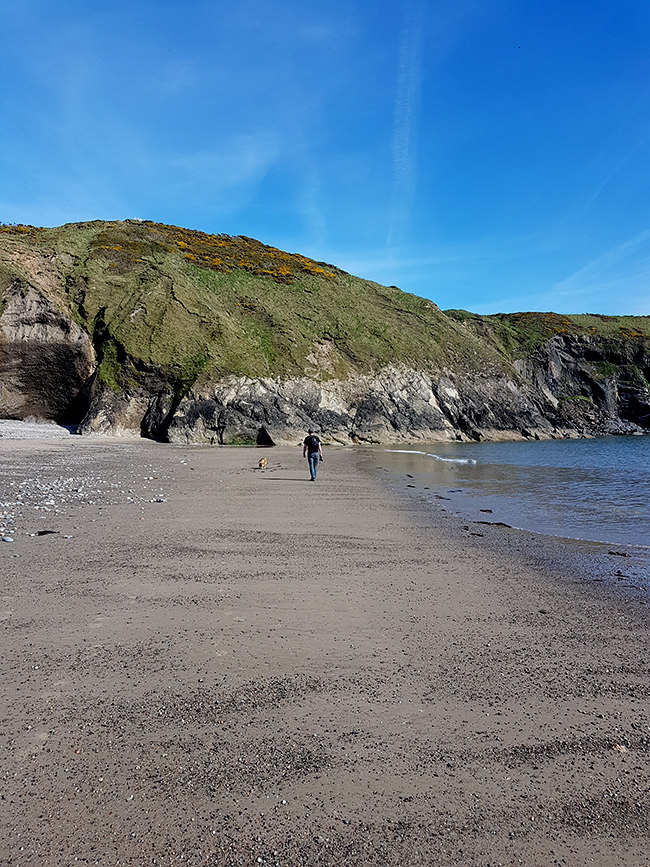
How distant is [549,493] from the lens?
52.7ft

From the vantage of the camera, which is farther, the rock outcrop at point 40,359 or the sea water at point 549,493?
the rock outcrop at point 40,359

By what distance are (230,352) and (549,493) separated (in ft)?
107

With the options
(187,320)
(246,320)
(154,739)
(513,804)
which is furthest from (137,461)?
(246,320)

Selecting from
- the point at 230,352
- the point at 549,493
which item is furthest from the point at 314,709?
the point at 230,352

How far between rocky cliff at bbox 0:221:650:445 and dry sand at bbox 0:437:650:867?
107ft

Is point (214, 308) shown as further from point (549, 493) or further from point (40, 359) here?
point (549, 493)

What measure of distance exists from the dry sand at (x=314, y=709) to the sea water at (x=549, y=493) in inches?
147

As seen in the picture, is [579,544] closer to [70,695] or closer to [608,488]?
[70,695]

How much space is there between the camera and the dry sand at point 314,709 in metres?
2.43

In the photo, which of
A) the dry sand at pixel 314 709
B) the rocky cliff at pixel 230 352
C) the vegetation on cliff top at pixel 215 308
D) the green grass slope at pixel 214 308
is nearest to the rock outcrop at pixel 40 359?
the rocky cliff at pixel 230 352

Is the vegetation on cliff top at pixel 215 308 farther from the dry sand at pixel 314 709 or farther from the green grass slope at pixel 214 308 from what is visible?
the dry sand at pixel 314 709

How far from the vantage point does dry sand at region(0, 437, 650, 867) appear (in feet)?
7.97

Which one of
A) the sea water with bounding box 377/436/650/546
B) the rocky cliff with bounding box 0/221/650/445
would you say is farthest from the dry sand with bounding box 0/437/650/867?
the rocky cliff with bounding box 0/221/650/445

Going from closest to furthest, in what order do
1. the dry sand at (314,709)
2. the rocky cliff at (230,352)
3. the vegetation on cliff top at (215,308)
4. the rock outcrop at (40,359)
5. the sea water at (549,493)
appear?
the dry sand at (314,709), the sea water at (549,493), the rocky cliff at (230,352), the rock outcrop at (40,359), the vegetation on cliff top at (215,308)
